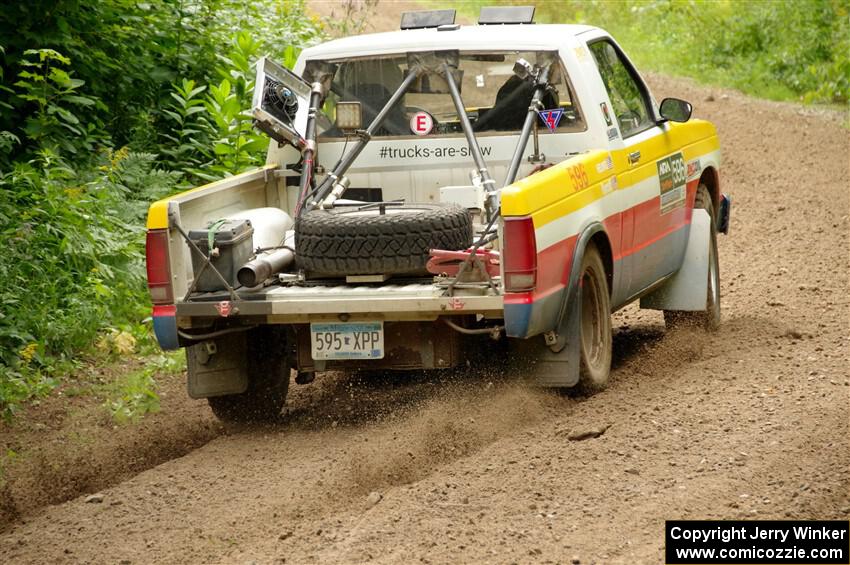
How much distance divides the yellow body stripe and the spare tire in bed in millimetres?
509

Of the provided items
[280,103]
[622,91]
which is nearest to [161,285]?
[280,103]

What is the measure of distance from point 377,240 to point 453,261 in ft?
1.28

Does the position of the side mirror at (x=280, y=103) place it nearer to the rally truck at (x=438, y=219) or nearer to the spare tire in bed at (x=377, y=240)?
the rally truck at (x=438, y=219)

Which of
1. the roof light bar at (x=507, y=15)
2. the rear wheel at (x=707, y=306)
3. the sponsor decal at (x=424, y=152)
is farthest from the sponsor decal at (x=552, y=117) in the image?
the rear wheel at (x=707, y=306)

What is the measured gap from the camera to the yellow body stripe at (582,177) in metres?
6.46

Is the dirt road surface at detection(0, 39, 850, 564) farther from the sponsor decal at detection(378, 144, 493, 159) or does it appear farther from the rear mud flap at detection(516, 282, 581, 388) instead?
the sponsor decal at detection(378, 144, 493, 159)

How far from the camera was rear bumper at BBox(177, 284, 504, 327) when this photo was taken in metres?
6.57

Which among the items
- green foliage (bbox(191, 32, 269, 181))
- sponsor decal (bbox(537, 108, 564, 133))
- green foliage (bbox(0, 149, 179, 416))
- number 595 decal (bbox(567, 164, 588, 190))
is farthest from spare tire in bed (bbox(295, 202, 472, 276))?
green foliage (bbox(191, 32, 269, 181))

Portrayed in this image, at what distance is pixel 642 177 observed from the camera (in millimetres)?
8070

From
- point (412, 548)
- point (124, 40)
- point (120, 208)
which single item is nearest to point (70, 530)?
point (412, 548)

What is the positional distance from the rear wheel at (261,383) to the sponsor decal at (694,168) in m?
2.96

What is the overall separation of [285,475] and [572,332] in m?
1.64

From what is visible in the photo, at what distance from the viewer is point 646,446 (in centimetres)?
630

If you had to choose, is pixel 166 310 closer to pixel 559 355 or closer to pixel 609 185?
pixel 559 355
